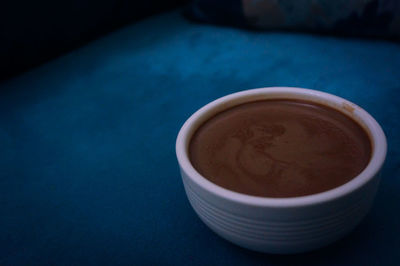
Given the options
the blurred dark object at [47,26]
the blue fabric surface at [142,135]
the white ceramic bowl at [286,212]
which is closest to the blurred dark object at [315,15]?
the blue fabric surface at [142,135]

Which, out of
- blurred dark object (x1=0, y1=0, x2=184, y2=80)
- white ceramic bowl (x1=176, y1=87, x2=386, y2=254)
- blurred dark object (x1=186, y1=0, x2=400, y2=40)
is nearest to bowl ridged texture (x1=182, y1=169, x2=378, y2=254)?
white ceramic bowl (x1=176, y1=87, x2=386, y2=254)

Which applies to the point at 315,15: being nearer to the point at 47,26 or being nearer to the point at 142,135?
the point at 142,135

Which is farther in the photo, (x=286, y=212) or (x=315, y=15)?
(x=315, y=15)

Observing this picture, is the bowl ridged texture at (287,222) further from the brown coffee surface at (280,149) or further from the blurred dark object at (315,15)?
the blurred dark object at (315,15)

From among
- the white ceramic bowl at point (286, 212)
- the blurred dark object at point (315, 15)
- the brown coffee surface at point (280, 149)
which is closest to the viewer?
the white ceramic bowl at point (286, 212)

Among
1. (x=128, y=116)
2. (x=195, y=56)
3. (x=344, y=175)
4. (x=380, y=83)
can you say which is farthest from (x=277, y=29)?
(x=344, y=175)

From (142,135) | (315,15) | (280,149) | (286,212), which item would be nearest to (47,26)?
(142,135)

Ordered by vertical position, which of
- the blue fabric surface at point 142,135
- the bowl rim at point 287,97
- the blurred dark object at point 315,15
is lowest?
the blue fabric surface at point 142,135
